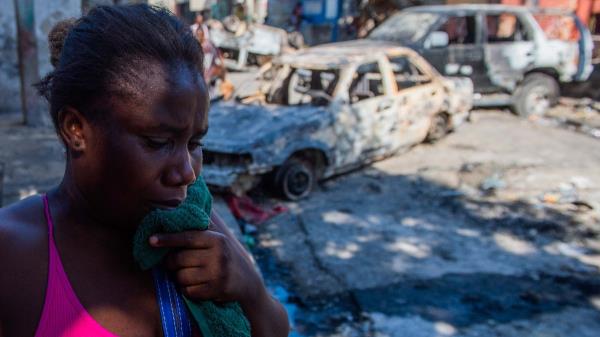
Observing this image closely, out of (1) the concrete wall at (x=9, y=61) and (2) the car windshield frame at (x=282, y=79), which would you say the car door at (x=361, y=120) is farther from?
(1) the concrete wall at (x=9, y=61)

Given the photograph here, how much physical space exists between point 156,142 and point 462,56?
31.2 feet

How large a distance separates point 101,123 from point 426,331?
3.30 metres

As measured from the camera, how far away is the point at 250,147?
5930 millimetres

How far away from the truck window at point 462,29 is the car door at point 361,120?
128 inches

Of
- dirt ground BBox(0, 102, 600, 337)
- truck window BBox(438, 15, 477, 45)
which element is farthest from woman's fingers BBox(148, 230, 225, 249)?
truck window BBox(438, 15, 477, 45)

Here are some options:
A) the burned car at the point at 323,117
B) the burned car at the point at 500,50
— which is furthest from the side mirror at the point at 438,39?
the burned car at the point at 323,117

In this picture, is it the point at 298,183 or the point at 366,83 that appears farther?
the point at 366,83

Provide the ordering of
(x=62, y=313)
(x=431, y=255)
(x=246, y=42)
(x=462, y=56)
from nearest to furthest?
(x=62, y=313) < (x=431, y=255) < (x=462, y=56) < (x=246, y=42)

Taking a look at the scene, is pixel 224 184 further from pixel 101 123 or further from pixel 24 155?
pixel 101 123

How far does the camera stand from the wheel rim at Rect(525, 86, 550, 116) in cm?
1032

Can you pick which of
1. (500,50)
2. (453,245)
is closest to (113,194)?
(453,245)

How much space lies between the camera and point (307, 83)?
24.8 ft

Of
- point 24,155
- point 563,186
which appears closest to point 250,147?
point 24,155

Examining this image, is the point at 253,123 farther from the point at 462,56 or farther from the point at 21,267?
the point at 21,267
